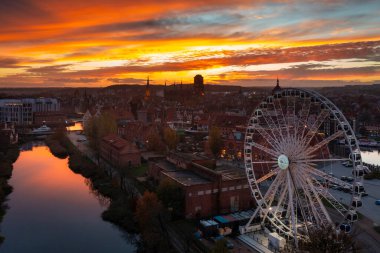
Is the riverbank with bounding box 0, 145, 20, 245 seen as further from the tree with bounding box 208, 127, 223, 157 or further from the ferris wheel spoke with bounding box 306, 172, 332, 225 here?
the tree with bounding box 208, 127, 223, 157

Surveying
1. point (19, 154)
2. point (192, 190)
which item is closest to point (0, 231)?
point (192, 190)

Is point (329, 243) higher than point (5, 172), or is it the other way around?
point (329, 243)

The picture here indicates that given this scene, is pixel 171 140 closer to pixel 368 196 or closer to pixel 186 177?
pixel 186 177

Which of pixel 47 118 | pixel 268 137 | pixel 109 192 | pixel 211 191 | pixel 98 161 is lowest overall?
pixel 109 192

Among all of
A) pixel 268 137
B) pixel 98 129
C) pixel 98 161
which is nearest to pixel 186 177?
pixel 268 137

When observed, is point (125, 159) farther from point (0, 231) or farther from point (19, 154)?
point (19, 154)

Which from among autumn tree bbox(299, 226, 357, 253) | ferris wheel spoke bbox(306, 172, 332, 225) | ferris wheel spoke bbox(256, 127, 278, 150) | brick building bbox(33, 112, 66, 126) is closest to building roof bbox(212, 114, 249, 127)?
ferris wheel spoke bbox(256, 127, 278, 150)
